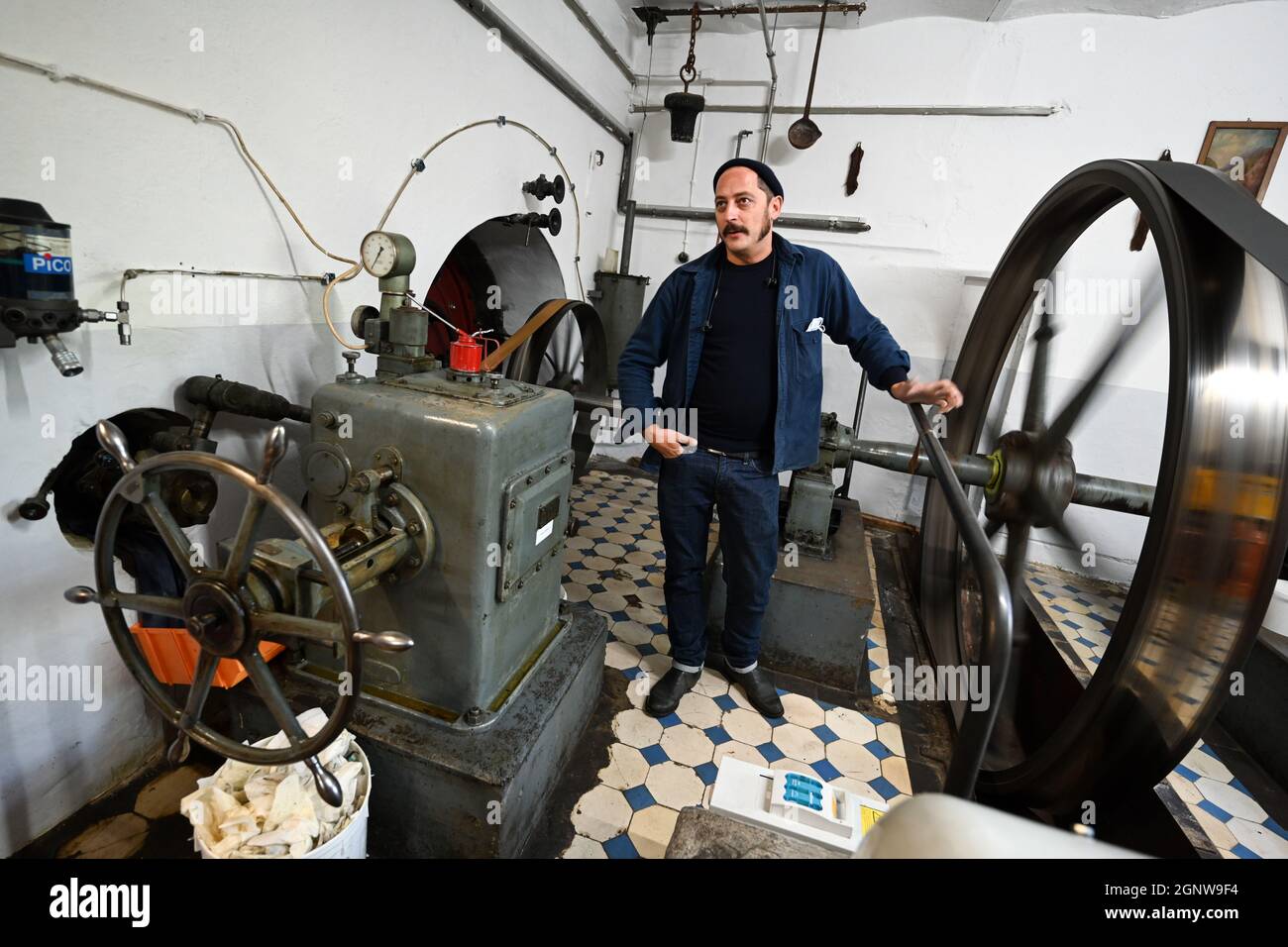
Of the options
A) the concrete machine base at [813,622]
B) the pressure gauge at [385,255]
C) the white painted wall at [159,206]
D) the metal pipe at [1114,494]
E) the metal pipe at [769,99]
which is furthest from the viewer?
the metal pipe at [769,99]

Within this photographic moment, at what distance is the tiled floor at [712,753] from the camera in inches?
68.6

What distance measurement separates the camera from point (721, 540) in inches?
84.8

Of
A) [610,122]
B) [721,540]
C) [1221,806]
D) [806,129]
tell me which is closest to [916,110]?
[806,129]

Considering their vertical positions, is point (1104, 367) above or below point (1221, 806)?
above

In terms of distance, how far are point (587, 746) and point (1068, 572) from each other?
3.60 meters

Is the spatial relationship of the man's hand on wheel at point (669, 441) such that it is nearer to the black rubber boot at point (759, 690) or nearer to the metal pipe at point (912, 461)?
the metal pipe at point (912, 461)

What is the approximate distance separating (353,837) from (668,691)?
117 cm

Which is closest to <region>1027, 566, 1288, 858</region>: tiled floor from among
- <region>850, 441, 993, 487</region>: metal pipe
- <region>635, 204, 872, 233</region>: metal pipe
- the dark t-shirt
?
<region>850, 441, 993, 487</region>: metal pipe

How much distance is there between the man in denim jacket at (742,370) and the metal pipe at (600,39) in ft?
7.61

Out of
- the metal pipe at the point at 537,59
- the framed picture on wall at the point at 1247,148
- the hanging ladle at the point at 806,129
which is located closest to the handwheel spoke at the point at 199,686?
the metal pipe at the point at 537,59

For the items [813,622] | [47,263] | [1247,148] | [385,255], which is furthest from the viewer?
[1247,148]

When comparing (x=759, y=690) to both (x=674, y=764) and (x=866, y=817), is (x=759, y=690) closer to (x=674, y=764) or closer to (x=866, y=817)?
(x=674, y=764)

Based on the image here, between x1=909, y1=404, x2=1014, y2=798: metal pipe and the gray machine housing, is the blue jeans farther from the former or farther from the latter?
x1=909, y1=404, x2=1014, y2=798: metal pipe

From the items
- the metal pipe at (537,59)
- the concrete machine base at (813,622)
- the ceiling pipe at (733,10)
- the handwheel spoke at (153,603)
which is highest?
the ceiling pipe at (733,10)
